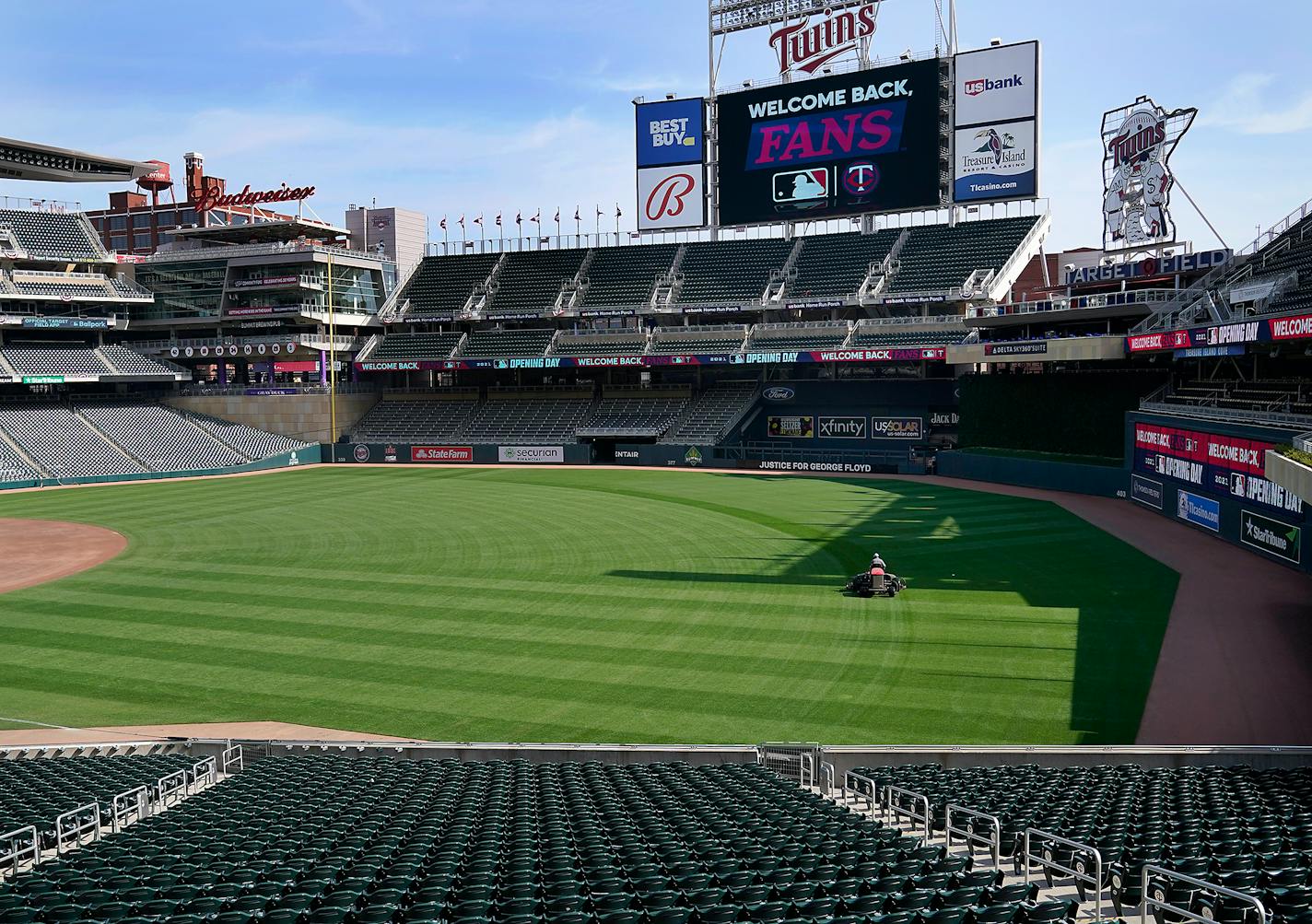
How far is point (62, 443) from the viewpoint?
61.0 meters

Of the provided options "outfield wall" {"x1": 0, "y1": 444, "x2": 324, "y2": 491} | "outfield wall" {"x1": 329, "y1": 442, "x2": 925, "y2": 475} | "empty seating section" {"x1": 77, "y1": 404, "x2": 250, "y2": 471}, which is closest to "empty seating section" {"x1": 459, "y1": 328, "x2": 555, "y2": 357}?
"outfield wall" {"x1": 329, "y1": 442, "x2": 925, "y2": 475}

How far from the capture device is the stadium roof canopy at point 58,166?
32.9 metres

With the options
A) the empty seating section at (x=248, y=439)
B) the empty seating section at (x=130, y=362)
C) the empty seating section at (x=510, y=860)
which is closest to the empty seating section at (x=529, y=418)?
the empty seating section at (x=248, y=439)

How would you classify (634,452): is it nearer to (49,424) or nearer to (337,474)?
(337,474)

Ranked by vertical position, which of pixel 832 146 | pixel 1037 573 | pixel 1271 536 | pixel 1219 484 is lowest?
pixel 1037 573

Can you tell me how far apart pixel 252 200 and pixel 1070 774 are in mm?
Answer: 74053

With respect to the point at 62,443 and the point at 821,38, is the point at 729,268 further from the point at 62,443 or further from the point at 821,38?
the point at 62,443

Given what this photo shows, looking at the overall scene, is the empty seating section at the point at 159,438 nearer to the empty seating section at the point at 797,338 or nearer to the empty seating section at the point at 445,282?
the empty seating section at the point at 445,282

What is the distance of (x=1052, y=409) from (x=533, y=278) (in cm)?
4055

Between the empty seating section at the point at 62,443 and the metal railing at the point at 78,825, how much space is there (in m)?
51.9

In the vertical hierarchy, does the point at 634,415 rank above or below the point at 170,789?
above

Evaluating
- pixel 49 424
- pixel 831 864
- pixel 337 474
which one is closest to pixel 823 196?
pixel 337 474

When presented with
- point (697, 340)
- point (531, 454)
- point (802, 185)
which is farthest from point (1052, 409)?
point (531, 454)

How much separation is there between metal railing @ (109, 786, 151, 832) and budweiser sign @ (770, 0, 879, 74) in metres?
62.3
